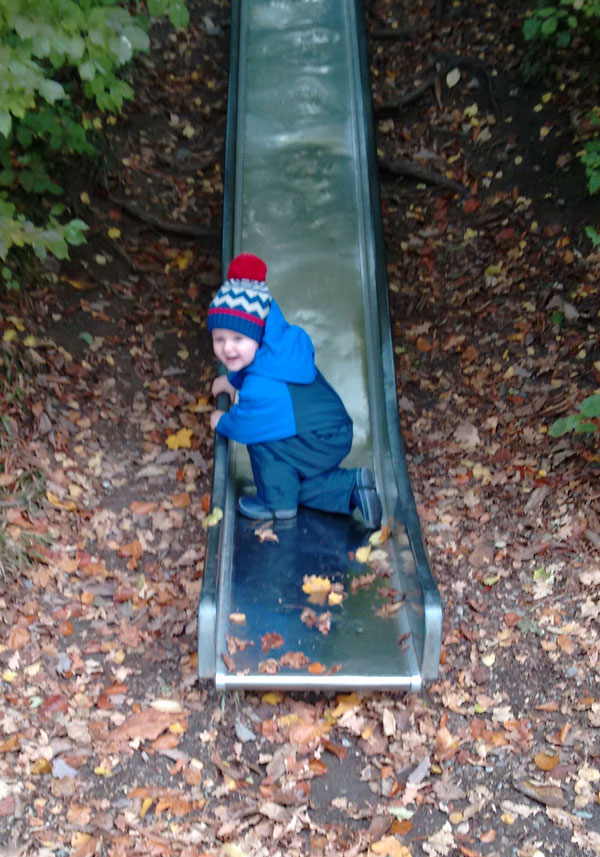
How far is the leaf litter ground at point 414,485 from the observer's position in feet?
11.3

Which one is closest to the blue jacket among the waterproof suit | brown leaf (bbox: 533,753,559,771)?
the waterproof suit

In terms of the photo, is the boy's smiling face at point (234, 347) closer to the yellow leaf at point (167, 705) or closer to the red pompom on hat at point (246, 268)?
the red pompom on hat at point (246, 268)

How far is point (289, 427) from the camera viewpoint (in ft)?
14.7

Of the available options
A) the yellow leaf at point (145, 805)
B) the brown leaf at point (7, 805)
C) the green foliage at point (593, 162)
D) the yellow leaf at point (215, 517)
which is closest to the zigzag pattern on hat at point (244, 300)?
the yellow leaf at point (215, 517)

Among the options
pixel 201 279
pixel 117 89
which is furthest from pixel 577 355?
pixel 117 89

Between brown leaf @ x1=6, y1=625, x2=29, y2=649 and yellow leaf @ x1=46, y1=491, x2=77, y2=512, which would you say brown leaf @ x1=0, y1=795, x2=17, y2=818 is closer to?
brown leaf @ x1=6, y1=625, x2=29, y2=649

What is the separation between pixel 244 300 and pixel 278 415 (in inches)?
24.8

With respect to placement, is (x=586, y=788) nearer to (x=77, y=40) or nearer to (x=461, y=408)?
(x=461, y=408)

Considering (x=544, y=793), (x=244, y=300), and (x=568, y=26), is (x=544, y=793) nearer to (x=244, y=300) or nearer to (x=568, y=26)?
A: (x=244, y=300)

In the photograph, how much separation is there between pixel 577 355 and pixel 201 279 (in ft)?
10.0

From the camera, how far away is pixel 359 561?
434 cm

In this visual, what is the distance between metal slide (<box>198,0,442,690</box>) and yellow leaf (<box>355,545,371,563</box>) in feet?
0.18

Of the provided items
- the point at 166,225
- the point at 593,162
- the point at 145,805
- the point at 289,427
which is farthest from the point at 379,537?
the point at 166,225

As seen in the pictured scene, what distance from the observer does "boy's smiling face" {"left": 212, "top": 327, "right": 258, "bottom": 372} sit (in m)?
4.45
